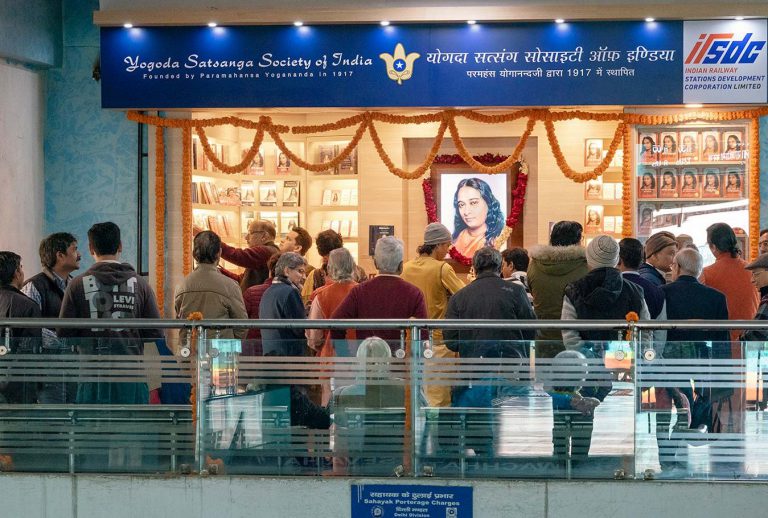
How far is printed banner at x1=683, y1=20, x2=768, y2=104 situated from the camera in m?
10.8

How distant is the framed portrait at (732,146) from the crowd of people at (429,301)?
9.82 feet

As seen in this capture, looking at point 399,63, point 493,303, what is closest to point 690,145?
point 399,63

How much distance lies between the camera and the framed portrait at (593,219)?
12539 mm

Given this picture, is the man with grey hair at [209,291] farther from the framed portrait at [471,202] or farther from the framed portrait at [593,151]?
the framed portrait at [593,151]

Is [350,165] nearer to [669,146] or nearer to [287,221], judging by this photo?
[287,221]

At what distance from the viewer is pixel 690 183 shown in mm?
11367

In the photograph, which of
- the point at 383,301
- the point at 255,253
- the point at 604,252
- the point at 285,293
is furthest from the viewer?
the point at 255,253

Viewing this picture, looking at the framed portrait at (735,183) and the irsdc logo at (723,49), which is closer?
the irsdc logo at (723,49)

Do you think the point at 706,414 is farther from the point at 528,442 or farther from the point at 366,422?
the point at 366,422

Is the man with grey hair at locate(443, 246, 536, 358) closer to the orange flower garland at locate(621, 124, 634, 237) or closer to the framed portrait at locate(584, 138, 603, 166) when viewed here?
the orange flower garland at locate(621, 124, 634, 237)

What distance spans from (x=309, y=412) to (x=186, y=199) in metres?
5.52

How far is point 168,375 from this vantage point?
6.51m

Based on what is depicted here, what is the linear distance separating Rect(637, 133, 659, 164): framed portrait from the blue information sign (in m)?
0.51

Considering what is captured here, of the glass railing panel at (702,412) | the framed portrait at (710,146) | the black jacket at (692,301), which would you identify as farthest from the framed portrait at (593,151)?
the glass railing panel at (702,412)
